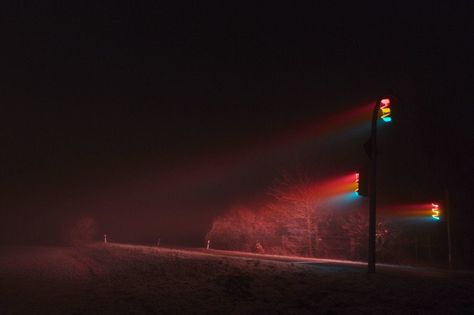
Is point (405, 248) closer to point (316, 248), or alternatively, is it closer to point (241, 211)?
point (316, 248)

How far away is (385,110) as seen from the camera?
16312mm

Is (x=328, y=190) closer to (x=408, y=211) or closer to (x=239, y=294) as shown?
(x=408, y=211)

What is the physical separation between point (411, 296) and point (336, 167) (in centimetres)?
3251

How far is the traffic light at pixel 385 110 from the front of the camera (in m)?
16.2

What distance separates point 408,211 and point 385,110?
1809 cm

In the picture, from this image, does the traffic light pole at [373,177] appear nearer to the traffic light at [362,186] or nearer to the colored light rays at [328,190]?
the traffic light at [362,186]

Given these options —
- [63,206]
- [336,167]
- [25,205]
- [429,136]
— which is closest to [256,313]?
[429,136]

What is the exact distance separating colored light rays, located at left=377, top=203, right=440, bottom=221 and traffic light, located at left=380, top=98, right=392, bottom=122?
16280mm

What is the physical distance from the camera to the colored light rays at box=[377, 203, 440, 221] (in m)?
31.0

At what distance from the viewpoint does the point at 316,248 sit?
36094 millimetres

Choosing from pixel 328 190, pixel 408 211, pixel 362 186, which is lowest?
pixel 362 186

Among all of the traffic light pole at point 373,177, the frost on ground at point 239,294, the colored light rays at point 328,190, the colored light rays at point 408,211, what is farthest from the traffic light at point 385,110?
the colored light rays at point 328,190

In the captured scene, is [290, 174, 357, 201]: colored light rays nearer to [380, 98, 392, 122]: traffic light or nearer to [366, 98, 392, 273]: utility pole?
[366, 98, 392, 273]: utility pole

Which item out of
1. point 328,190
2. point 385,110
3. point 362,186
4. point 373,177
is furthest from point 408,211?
point 385,110
